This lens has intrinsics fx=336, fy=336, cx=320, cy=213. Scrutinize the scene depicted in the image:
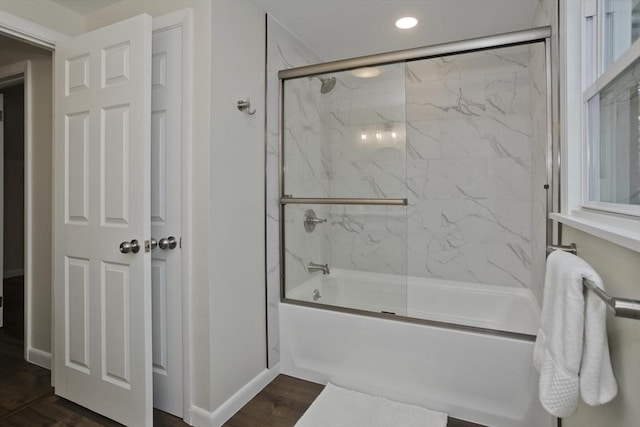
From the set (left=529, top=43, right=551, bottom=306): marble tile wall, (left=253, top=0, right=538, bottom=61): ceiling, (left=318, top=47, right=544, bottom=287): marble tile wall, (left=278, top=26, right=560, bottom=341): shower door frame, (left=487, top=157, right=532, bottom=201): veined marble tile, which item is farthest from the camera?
(left=487, top=157, right=532, bottom=201): veined marble tile

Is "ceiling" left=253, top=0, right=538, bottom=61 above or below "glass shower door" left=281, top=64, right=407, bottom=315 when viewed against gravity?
above

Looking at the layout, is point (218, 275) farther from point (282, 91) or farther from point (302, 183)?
point (282, 91)

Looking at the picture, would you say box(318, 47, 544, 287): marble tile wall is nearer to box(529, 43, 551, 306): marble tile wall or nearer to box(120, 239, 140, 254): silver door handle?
box(529, 43, 551, 306): marble tile wall

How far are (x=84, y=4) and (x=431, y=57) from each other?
79.6 inches

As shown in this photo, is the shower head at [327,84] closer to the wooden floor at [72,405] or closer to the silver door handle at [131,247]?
the silver door handle at [131,247]

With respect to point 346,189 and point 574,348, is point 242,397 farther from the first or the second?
point 574,348

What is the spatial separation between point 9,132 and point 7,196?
36.0 inches

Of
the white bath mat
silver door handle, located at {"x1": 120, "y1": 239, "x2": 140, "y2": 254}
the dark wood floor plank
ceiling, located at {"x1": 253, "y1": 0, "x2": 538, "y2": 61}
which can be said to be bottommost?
the dark wood floor plank

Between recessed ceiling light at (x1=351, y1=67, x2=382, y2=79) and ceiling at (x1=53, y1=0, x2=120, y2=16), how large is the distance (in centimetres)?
147

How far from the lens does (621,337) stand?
2.78ft

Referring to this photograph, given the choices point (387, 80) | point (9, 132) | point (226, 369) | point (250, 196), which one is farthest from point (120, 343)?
point (9, 132)

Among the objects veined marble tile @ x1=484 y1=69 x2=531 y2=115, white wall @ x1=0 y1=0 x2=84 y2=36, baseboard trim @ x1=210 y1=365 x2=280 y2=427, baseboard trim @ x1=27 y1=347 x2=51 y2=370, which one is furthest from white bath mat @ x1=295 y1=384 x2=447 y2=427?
white wall @ x1=0 y1=0 x2=84 y2=36

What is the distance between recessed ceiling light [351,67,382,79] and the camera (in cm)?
216

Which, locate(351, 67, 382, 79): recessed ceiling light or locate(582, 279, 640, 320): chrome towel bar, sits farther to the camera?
locate(351, 67, 382, 79): recessed ceiling light
